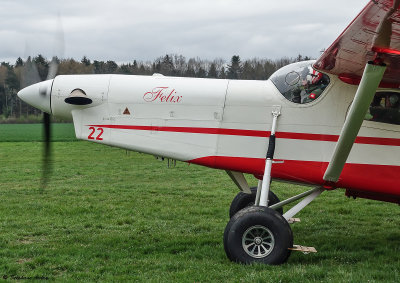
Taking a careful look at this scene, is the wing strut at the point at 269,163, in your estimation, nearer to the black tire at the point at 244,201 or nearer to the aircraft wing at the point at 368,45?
the aircraft wing at the point at 368,45

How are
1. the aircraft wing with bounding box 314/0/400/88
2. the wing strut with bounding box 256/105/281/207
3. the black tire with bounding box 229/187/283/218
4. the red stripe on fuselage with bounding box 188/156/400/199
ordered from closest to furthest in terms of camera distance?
the aircraft wing with bounding box 314/0/400/88 < the wing strut with bounding box 256/105/281/207 < the red stripe on fuselage with bounding box 188/156/400/199 < the black tire with bounding box 229/187/283/218

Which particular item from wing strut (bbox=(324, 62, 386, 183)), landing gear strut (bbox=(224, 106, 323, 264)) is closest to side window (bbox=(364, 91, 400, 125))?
wing strut (bbox=(324, 62, 386, 183))

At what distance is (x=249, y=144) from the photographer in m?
6.69

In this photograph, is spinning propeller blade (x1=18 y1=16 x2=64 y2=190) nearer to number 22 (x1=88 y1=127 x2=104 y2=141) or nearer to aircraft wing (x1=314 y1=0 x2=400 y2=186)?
number 22 (x1=88 y1=127 x2=104 y2=141)

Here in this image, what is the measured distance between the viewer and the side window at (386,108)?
21.0ft

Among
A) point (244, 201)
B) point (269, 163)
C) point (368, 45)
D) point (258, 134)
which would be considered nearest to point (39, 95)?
point (258, 134)

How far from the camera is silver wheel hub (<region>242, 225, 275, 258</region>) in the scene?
607 centimetres

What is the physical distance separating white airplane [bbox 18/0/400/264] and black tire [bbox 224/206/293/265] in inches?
0.5

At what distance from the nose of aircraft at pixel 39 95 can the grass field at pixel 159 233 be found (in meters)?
1.05

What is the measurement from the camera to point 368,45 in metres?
5.33

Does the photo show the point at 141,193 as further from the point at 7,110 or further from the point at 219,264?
the point at 7,110

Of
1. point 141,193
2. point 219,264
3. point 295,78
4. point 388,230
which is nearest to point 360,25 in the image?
point 295,78

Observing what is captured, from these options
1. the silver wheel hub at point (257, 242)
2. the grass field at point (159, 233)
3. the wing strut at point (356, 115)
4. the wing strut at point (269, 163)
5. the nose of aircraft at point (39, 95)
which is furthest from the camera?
the nose of aircraft at point (39, 95)

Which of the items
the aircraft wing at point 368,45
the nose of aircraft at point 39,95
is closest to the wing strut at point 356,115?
the aircraft wing at point 368,45
